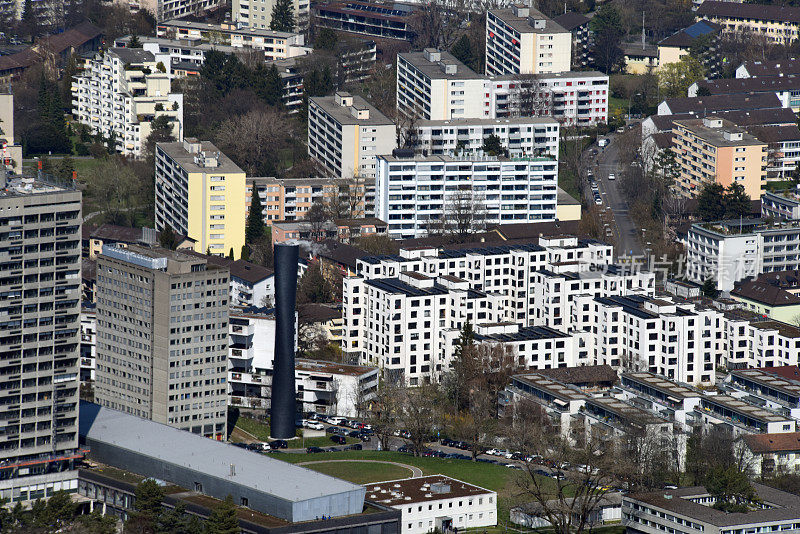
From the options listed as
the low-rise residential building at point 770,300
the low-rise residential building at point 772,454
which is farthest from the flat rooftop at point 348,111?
the low-rise residential building at point 772,454

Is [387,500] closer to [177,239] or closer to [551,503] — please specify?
[551,503]

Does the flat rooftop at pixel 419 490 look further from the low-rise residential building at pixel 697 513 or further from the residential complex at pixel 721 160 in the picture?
the residential complex at pixel 721 160

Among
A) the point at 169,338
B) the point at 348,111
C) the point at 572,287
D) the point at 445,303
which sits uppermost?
the point at 348,111

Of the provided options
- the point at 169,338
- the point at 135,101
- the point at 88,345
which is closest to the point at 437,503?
the point at 169,338

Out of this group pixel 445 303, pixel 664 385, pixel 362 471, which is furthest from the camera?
pixel 445 303

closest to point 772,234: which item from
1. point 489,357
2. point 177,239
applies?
point 489,357

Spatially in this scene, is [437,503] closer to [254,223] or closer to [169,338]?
[169,338]

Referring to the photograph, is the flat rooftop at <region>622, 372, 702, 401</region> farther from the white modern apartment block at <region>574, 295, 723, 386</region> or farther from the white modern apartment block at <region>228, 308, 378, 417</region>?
the white modern apartment block at <region>228, 308, 378, 417</region>
